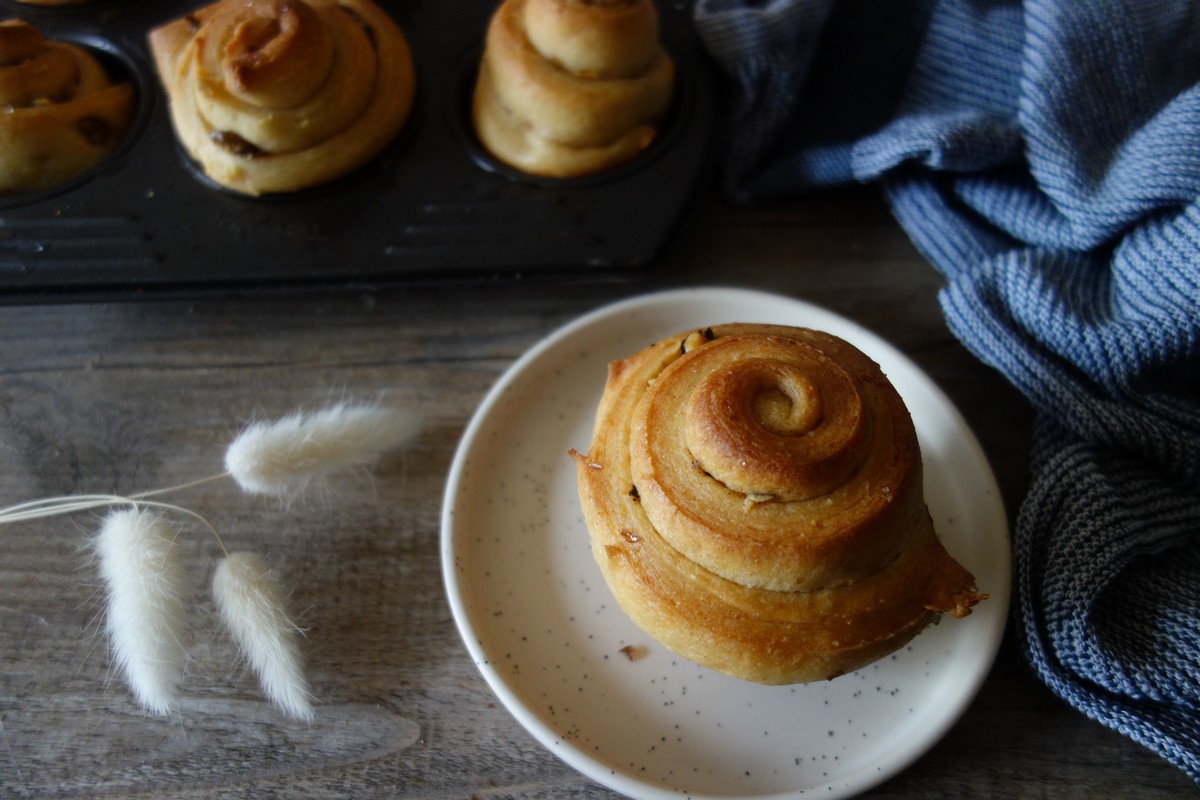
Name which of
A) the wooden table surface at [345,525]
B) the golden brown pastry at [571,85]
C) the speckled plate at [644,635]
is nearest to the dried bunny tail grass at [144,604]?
the wooden table surface at [345,525]

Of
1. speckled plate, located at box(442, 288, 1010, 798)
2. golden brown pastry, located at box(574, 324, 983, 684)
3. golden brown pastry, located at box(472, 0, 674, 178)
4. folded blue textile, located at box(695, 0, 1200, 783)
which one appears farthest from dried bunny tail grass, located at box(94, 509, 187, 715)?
folded blue textile, located at box(695, 0, 1200, 783)

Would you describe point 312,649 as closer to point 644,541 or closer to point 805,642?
point 644,541

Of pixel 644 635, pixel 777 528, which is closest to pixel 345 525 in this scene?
pixel 644 635

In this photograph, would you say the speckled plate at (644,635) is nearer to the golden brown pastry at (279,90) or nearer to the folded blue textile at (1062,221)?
the folded blue textile at (1062,221)

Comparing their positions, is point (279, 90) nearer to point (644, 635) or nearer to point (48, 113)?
point (48, 113)

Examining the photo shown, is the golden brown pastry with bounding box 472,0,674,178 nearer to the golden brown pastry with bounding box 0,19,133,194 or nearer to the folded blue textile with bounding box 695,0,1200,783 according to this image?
the folded blue textile with bounding box 695,0,1200,783

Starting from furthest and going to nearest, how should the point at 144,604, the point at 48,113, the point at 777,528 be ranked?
the point at 48,113 → the point at 144,604 → the point at 777,528

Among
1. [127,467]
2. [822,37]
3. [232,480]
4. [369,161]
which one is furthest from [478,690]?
[822,37]
